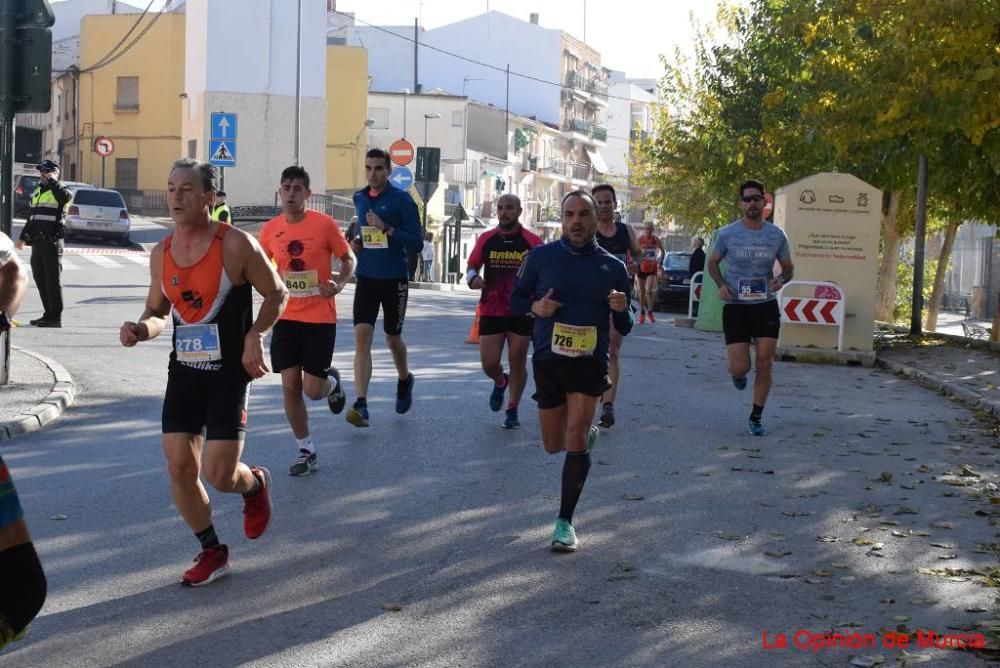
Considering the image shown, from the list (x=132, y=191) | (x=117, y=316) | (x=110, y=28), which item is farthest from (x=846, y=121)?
(x=110, y=28)

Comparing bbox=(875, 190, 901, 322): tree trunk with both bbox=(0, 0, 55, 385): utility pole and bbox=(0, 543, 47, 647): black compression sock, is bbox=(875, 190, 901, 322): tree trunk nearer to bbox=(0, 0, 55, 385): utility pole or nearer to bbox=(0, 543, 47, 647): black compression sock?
bbox=(0, 0, 55, 385): utility pole

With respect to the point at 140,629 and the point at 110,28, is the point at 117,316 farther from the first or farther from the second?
the point at 110,28

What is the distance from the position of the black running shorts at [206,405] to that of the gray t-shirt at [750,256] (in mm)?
6250

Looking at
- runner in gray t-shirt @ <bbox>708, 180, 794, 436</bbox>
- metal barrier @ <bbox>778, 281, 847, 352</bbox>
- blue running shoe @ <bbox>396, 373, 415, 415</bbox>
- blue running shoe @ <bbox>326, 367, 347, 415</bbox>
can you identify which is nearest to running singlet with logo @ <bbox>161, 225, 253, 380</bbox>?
blue running shoe @ <bbox>326, 367, 347, 415</bbox>

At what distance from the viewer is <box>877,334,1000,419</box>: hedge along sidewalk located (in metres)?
15.7

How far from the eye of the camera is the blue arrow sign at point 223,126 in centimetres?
2850

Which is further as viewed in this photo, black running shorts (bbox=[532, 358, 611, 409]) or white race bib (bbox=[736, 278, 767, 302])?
white race bib (bbox=[736, 278, 767, 302])

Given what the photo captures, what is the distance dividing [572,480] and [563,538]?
33 cm

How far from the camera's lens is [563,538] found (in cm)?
702

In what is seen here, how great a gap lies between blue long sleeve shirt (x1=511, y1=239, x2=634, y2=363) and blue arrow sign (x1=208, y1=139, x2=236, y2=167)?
70.1ft

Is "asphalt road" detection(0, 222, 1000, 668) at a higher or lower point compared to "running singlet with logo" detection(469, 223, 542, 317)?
lower

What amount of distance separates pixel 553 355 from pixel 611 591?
5.18 ft

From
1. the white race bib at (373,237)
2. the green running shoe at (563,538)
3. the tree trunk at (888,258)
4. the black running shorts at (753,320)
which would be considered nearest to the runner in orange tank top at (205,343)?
the green running shoe at (563,538)

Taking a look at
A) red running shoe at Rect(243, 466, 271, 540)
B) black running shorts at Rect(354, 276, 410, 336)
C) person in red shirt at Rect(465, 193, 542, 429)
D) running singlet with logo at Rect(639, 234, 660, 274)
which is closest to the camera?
red running shoe at Rect(243, 466, 271, 540)
